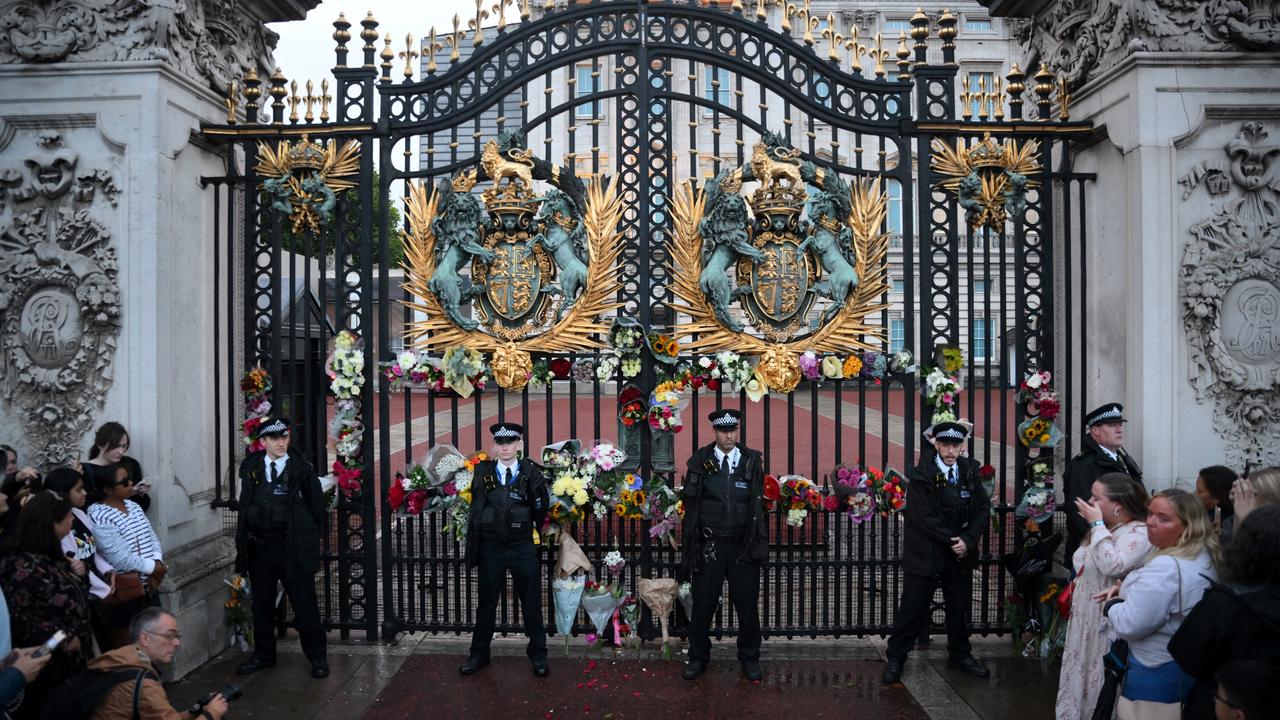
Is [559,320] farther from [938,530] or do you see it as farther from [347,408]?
[938,530]

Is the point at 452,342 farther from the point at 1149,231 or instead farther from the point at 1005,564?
the point at 1149,231

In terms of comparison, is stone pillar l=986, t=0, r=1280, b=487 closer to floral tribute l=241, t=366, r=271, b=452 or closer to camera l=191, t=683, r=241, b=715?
camera l=191, t=683, r=241, b=715

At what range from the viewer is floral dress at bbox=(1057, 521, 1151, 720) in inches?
186

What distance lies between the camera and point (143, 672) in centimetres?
353

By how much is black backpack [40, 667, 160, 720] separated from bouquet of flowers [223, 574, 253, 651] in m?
3.30

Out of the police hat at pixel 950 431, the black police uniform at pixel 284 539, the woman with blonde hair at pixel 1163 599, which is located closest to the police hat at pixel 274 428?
the black police uniform at pixel 284 539

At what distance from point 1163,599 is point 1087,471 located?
8.00 ft

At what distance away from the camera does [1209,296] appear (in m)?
6.23

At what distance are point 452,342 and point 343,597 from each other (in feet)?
7.18

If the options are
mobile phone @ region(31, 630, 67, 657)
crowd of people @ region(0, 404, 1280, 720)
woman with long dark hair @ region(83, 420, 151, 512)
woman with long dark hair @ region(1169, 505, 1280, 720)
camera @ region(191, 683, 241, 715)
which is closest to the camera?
woman with long dark hair @ region(1169, 505, 1280, 720)

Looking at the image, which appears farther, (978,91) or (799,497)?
(978,91)

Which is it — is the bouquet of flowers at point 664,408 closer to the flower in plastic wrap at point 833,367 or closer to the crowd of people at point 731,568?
the crowd of people at point 731,568

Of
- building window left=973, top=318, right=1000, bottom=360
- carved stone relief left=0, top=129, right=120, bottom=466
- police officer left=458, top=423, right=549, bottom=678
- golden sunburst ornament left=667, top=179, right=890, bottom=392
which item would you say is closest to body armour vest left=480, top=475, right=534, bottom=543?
police officer left=458, top=423, right=549, bottom=678

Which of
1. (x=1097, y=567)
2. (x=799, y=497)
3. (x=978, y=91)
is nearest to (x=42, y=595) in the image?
(x=799, y=497)
